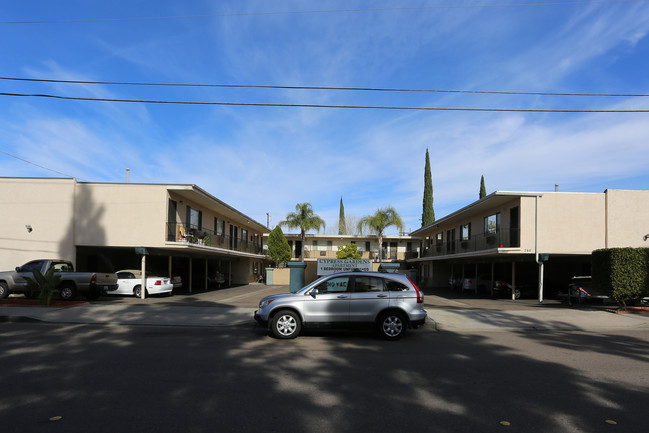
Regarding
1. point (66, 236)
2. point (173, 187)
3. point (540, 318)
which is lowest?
point (540, 318)

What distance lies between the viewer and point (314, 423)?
465 centimetres

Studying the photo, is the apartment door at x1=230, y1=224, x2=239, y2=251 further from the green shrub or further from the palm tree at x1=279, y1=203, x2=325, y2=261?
the green shrub

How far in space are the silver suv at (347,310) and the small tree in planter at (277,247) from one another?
3355 cm

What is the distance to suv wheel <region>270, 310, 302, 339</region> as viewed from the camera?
386 inches

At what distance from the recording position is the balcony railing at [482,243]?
2394 centimetres

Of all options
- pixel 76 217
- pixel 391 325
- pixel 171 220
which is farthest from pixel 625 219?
pixel 76 217

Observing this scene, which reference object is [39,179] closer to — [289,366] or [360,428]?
[289,366]

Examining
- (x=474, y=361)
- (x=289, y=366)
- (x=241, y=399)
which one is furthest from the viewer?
(x=474, y=361)

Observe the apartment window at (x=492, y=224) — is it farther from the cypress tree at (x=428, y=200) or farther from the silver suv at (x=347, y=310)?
the cypress tree at (x=428, y=200)

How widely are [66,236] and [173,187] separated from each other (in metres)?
5.98

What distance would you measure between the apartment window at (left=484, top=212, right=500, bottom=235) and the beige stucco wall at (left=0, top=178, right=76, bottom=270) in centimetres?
2380

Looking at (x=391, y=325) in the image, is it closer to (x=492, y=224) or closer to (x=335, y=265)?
(x=335, y=265)

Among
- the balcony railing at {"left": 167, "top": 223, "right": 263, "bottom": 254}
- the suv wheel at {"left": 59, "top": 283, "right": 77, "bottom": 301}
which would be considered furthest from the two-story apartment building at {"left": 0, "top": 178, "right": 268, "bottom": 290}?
the suv wheel at {"left": 59, "top": 283, "right": 77, "bottom": 301}

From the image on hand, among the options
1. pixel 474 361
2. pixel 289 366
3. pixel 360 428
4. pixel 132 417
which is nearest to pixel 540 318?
pixel 474 361
